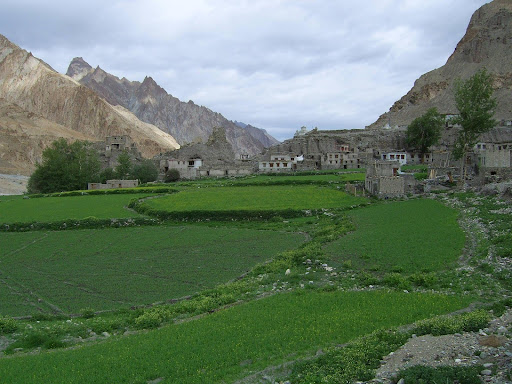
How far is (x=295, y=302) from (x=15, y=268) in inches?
802

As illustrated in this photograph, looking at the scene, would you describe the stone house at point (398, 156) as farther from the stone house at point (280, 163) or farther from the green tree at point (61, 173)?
the green tree at point (61, 173)

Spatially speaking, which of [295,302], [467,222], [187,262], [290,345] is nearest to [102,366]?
[290,345]

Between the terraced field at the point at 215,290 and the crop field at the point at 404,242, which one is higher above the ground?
the crop field at the point at 404,242

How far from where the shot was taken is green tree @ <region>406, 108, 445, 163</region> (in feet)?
316

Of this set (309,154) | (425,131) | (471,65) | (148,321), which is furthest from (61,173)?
(471,65)

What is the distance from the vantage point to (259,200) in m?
54.0

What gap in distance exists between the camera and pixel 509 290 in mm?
17688

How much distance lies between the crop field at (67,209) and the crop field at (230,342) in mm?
33815

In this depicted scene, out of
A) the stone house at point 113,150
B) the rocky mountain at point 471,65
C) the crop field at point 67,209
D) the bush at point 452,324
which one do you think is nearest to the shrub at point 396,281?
the bush at point 452,324

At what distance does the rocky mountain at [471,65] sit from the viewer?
13850 centimetres

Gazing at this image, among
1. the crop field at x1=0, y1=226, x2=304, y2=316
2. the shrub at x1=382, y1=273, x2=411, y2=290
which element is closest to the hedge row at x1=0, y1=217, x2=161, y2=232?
the crop field at x1=0, y1=226, x2=304, y2=316

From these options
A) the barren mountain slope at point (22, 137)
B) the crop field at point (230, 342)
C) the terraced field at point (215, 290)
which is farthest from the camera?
the barren mountain slope at point (22, 137)

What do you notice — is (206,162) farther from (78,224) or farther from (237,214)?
(78,224)

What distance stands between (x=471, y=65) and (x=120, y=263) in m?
153
